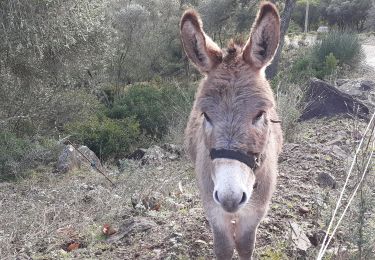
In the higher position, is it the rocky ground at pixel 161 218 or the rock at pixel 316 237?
the rock at pixel 316 237

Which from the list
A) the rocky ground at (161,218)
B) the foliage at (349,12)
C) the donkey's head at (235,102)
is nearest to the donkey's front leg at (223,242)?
the rocky ground at (161,218)

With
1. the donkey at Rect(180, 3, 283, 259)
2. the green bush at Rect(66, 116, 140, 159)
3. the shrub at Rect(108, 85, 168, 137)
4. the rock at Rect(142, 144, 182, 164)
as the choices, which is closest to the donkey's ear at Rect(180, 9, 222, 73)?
the donkey at Rect(180, 3, 283, 259)

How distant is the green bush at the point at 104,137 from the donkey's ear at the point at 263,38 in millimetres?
10463

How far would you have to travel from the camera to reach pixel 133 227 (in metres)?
4.48

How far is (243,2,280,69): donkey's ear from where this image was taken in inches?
106

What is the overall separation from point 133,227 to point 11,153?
7217 mm

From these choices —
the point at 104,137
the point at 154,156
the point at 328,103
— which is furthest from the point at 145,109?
the point at 328,103

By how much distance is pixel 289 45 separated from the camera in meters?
23.8

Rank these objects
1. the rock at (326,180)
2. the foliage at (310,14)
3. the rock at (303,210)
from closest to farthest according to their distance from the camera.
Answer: the rock at (303,210) < the rock at (326,180) < the foliage at (310,14)

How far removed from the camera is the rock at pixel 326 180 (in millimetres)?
5476

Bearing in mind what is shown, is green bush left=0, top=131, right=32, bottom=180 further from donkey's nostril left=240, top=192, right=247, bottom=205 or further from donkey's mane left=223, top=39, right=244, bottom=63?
donkey's nostril left=240, top=192, right=247, bottom=205

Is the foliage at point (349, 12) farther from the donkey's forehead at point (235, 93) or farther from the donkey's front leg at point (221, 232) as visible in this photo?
the donkey's forehead at point (235, 93)

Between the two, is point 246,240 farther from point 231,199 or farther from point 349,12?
point 349,12

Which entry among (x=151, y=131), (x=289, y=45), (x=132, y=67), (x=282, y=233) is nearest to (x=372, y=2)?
(x=289, y=45)
